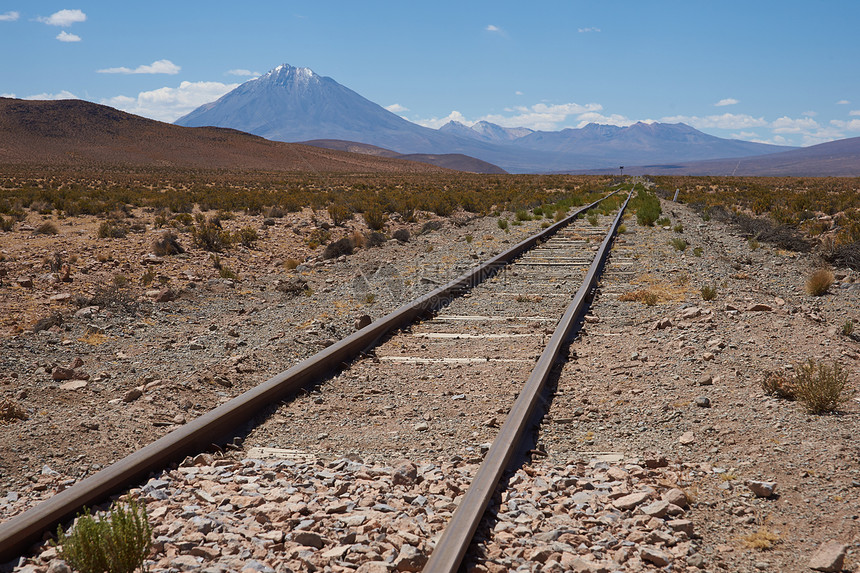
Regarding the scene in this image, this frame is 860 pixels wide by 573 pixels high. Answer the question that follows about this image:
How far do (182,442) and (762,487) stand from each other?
11.5ft

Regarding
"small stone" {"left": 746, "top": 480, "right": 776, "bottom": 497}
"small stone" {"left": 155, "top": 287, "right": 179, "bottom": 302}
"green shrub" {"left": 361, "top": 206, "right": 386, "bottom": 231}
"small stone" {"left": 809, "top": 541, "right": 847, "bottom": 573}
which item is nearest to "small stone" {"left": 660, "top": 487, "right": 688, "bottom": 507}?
"small stone" {"left": 746, "top": 480, "right": 776, "bottom": 497}

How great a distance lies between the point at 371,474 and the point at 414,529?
0.79 meters

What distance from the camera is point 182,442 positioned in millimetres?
4301

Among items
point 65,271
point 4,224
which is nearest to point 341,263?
point 65,271

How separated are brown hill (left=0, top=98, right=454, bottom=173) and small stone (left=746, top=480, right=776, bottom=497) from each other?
337ft

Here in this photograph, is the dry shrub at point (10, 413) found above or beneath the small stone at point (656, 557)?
above

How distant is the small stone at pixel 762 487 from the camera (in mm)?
3693

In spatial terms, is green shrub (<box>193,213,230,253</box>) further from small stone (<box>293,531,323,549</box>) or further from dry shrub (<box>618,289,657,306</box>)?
small stone (<box>293,531,323,549</box>)

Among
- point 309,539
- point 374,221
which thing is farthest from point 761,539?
point 374,221

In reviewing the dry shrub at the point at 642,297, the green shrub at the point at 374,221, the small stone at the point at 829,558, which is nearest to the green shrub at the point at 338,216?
the green shrub at the point at 374,221

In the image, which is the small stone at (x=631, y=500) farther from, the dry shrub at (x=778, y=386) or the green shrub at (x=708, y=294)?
the green shrub at (x=708, y=294)

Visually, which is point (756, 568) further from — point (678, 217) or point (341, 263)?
point (678, 217)

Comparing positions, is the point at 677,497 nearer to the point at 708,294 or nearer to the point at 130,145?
the point at 708,294

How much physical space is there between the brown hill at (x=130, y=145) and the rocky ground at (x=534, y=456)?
97.3 m
